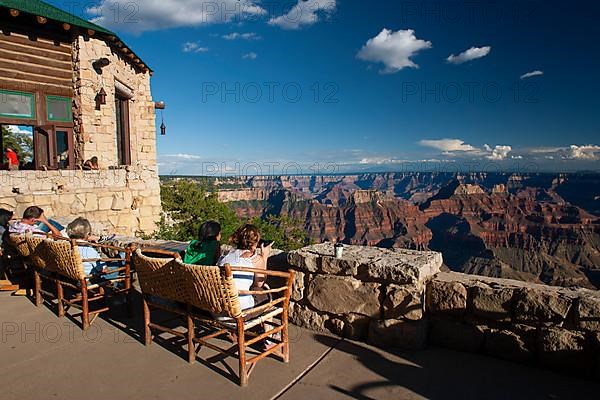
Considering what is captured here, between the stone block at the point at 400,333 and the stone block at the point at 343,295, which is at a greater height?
the stone block at the point at 343,295

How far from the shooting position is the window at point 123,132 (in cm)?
1248

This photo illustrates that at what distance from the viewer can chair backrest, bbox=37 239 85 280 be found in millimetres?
2994

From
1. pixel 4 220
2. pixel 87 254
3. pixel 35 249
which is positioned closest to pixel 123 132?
pixel 4 220

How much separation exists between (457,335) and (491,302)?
1.29 ft

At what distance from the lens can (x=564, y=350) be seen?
239 cm

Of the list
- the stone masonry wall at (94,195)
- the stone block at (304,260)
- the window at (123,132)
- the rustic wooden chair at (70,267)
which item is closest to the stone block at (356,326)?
the stone block at (304,260)

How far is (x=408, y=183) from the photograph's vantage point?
188250 mm

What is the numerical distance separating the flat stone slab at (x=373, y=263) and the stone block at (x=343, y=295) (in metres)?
0.07

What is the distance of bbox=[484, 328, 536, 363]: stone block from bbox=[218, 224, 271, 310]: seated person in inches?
66.8

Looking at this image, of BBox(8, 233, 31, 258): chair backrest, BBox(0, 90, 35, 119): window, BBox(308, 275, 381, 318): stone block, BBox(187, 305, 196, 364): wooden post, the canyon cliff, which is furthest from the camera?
the canyon cliff

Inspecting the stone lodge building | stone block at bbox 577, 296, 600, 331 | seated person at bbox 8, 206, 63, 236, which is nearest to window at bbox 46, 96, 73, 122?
the stone lodge building

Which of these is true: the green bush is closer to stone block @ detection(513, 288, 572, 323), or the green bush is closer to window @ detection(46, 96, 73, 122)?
window @ detection(46, 96, 73, 122)

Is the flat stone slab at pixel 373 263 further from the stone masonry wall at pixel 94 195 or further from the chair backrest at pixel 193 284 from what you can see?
the stone masonry wall at pixel 94 195

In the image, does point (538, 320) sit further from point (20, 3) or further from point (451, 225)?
point (451, 225)
